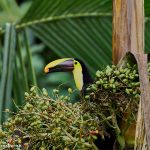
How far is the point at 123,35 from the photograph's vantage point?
193cm

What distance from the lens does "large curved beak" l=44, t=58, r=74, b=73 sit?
6.86ft

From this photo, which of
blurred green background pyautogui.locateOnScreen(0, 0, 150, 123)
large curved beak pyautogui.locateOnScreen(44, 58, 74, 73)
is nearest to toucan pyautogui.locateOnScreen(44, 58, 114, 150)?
large curved beak pyautogui.locateOnScreen(44, 58, 74, 73)

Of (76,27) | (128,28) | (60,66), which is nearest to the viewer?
(128,28)

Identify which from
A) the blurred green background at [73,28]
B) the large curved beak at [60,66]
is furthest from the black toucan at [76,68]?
the blurred green background at [73,28]

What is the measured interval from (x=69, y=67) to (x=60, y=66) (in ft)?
0.26

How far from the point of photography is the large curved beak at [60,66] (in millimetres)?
2090

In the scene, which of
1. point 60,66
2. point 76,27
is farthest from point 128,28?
point 76,27

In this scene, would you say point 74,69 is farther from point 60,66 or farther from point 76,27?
point 76,27

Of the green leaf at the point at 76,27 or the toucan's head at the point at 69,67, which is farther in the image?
the green leaf at the point at 76,27

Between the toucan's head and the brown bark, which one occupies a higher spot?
the brown bark

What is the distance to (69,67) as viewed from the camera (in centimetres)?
219

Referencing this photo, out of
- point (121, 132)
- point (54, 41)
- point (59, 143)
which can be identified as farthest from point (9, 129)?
point (54, 41)

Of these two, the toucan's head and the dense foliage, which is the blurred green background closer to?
the toucan's head

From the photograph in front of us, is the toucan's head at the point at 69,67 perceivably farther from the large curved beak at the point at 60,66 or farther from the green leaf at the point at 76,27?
the green leaf at the point at 76,27
